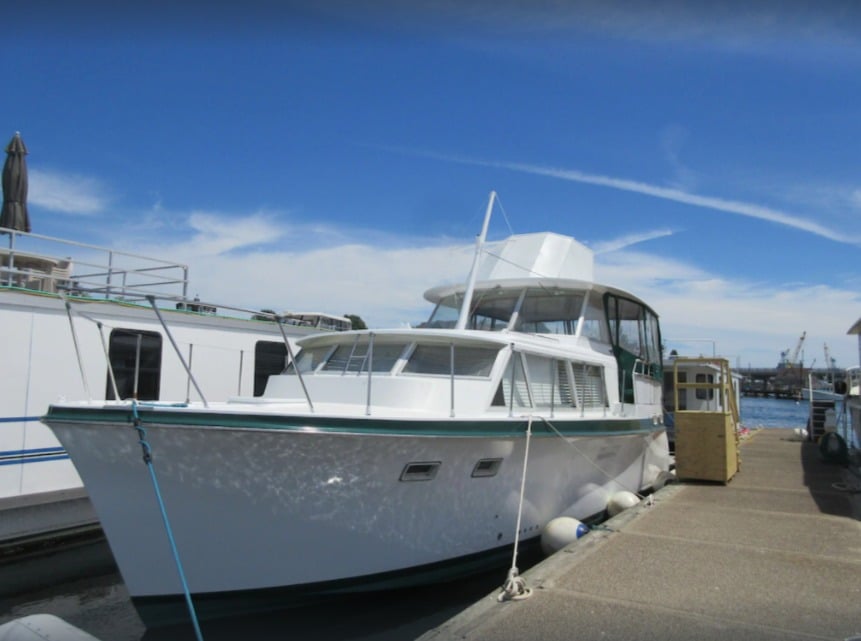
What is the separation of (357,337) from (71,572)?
4.45m

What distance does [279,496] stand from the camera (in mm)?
5418

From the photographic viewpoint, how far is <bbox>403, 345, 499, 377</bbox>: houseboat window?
23.9 feet

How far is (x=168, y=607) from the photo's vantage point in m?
5.70

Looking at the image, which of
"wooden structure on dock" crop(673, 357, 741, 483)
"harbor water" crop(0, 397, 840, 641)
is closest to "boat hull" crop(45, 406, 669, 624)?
"harbor water" crop(0, 397, 840, 641)

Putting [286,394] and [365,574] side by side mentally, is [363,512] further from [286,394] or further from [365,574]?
[286,394]

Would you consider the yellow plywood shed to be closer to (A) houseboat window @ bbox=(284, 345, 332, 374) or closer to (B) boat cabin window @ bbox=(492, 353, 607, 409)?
(B) boat cabin window @ bbox=(492, 353, 607, 409)

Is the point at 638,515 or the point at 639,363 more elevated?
the point at 639,363

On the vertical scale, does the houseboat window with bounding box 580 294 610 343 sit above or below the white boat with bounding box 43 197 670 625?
above

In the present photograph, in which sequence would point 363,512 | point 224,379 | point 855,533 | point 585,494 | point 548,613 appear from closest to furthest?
1. point 548,613
2. point 363,512
3. point 855,533
4. point 585,494
5. point 224,379

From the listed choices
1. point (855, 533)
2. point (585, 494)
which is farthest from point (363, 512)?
point (855, 533)

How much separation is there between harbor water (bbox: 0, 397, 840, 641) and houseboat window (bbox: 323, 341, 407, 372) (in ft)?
7.84

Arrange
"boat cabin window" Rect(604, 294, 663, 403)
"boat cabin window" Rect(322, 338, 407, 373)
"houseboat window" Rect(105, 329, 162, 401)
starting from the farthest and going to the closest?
"boat cabin window" Rect(604, 294, 663, 403) < "houseboat window" Rect(105, 329, 162, 401) < "boat cabin window" Rect(322, 338, 407, 373)

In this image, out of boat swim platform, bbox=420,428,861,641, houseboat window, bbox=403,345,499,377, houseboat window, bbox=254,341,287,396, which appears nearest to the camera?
boat swim platform, bbox=420,428,861,641

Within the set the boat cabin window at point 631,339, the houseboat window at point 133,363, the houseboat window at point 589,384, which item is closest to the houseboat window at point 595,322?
the boat cabin window at point 631,339
